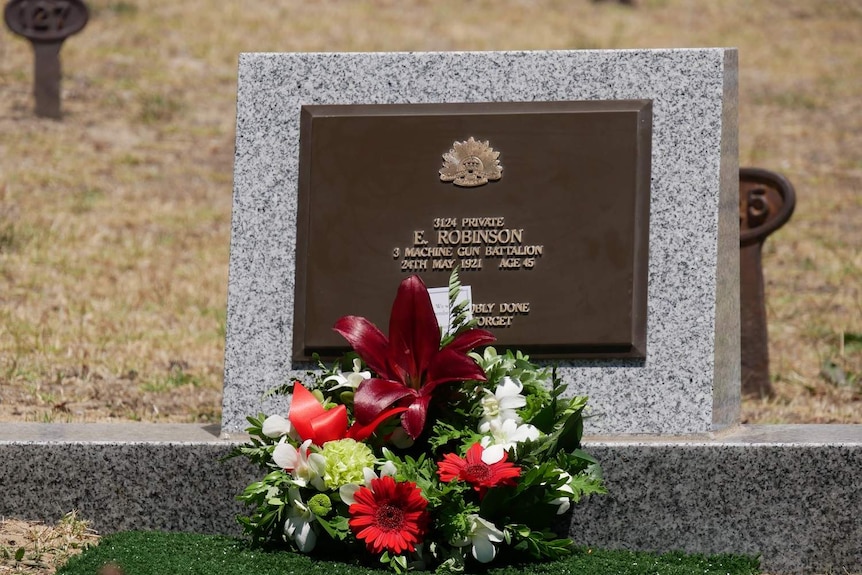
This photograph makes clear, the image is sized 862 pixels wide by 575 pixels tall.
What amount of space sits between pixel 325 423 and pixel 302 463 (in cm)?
15

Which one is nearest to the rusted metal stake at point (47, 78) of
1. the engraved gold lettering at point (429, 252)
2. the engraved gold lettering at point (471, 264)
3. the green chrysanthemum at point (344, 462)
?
the engraved gold lettering at point (429, 252)

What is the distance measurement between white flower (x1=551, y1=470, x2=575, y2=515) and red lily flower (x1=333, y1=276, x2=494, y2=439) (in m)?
0.44

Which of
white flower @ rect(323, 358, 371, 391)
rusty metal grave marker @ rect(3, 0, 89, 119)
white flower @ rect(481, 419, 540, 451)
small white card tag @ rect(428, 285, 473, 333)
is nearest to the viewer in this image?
white flower @ rect(481, 419, 540, 451)

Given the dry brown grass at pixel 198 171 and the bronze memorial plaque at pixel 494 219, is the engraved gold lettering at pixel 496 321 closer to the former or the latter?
Result: the bronze memorial plaque at pixel 494 219

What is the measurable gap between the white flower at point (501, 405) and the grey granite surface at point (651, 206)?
1.64 ft

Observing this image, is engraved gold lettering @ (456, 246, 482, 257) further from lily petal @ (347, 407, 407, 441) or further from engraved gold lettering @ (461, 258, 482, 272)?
lily petal @ (347, 407, 407, 441)

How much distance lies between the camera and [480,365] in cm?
388

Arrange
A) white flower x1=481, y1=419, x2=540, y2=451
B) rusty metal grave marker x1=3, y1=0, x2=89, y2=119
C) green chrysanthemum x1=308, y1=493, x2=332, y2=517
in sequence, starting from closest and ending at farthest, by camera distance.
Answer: green chrysanthemum x1=308, y1=493, x2=332, y2=517
white flower x1=481, y1=419, x2=540, y2=451
rusty metal grave marker x1=3, y1=0, x2=89, y2=119

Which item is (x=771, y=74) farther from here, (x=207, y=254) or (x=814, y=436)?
(x=814, y=436)

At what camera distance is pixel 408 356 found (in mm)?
3814

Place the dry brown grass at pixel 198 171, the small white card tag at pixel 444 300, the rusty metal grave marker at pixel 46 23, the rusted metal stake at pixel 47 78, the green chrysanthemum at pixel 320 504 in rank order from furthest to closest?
the rusted metal stake at pixel 47 78 < the rusty metal grave marker at pixel 46 23 < the dry brown grass at pixel 198 171 < the small white card tag at pixel 444 300 < the green chrysanthemum at pixel 320 504

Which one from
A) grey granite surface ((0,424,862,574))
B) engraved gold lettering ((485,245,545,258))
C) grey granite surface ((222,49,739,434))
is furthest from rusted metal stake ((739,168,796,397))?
engraved gold lettering ((485,245,545,258))

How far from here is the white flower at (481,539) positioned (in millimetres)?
3574

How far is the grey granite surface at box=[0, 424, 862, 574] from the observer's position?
3.90m
